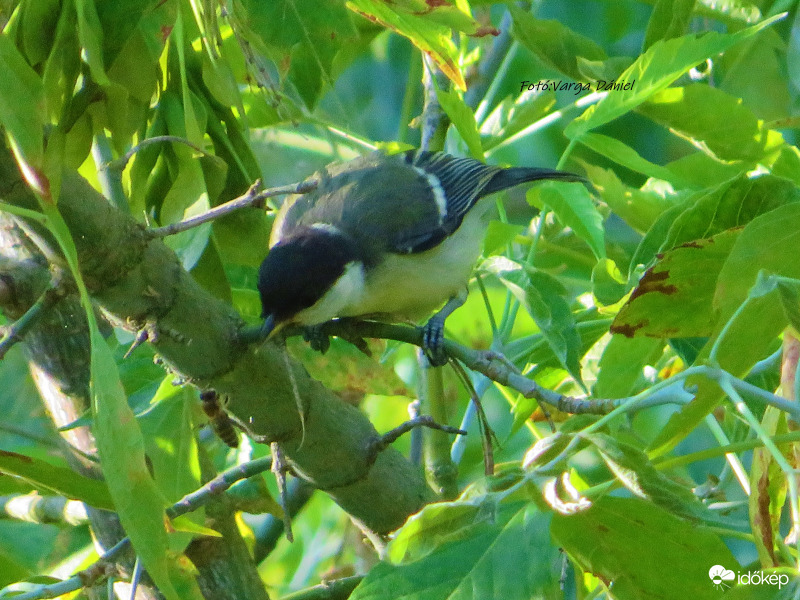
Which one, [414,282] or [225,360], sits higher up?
[225,360]

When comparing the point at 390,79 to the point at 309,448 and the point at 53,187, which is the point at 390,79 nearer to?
the point at 309,448

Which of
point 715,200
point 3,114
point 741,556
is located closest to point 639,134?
point 741,556

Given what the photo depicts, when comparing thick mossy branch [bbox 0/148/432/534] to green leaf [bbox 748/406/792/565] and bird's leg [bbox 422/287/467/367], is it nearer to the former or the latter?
bird's leg [bbox 422/287/467/367]

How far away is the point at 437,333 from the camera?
1530mm

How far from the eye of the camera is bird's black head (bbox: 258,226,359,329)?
162 cm

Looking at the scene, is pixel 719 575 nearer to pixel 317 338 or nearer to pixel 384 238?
pixel 317 338

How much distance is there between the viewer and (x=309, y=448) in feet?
4.31

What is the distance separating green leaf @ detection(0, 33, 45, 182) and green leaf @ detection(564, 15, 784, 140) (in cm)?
90

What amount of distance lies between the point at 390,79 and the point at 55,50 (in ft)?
10.9

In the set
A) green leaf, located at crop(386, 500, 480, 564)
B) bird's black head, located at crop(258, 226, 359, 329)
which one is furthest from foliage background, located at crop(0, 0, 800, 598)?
bird's black head, located at crop(258, 226, 359, 329)

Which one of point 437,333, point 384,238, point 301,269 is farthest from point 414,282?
point 437,333

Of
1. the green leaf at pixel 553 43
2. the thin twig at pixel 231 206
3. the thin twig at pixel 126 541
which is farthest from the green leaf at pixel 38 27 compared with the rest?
the green leaf at pixel 553 43

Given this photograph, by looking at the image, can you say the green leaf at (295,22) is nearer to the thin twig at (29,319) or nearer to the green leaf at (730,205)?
the thin twig at (29,319)

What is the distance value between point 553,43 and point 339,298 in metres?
0.64
